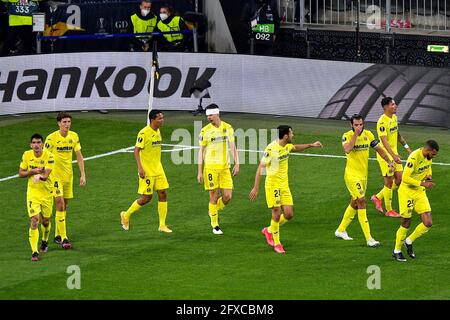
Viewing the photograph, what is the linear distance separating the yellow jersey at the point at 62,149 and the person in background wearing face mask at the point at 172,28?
608 inches

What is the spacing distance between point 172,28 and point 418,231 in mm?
18999

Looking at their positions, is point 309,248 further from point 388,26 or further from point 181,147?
point 388,26

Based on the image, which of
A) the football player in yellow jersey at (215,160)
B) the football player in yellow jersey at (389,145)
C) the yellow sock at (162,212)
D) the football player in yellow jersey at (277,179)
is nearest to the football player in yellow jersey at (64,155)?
the yellow sock at (162,212)

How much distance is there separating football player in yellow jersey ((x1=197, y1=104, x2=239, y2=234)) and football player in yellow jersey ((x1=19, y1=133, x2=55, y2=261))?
3575 mm

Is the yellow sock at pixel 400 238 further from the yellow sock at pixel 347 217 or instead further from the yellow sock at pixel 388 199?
the yellow sock at pixel 388 199

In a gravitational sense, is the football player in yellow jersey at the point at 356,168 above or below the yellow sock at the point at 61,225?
above

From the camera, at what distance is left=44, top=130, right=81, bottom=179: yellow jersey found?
1046 inches

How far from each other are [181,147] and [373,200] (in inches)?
303

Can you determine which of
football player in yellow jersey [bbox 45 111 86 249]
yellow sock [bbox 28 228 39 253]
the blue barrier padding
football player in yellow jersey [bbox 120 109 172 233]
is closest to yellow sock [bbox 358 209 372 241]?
football player in yellow jersey [bbox 120 109 172 233]

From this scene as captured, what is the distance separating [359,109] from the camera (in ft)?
124

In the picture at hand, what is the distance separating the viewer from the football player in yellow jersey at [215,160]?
27156mm

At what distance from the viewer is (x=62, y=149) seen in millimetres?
26734

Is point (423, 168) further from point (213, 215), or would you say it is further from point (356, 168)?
point (213, 215)

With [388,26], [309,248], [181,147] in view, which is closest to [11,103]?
[181,147]
